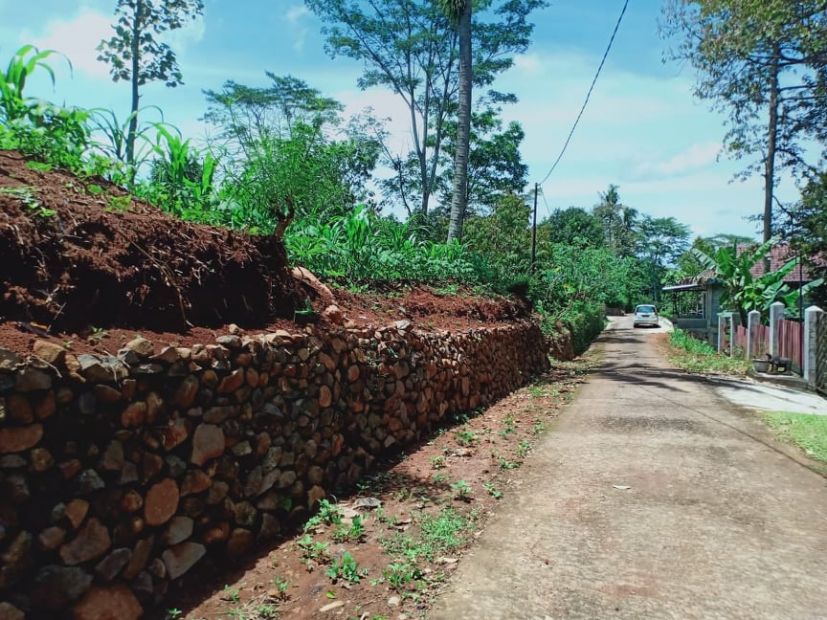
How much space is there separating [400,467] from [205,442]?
2.50 meters

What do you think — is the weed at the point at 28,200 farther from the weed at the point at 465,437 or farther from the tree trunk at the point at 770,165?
the tree trunk at the point at 770,165

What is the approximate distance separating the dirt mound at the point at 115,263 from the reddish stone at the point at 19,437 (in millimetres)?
704

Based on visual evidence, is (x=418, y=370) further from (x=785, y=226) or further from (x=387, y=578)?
(x=785, y=226)

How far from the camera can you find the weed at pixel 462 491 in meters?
4.80

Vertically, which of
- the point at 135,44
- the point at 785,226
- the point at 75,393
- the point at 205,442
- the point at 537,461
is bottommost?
the point at 537,461

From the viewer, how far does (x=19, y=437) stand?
2426 mm

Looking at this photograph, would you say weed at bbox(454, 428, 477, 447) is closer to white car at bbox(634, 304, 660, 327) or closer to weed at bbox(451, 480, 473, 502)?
weed at bbox(451, 480, 473, 502)

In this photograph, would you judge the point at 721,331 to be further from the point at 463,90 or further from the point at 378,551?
the point at 378,551

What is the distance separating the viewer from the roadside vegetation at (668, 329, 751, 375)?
1496cm

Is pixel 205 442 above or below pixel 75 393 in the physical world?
below

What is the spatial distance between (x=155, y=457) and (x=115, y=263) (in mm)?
1352

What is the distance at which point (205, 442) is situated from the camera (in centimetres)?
339

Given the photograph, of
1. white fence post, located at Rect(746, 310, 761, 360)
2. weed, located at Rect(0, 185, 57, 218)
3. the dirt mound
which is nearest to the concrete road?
the dirt mound

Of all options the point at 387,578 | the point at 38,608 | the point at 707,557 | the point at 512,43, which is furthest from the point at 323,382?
the point at 512,43
